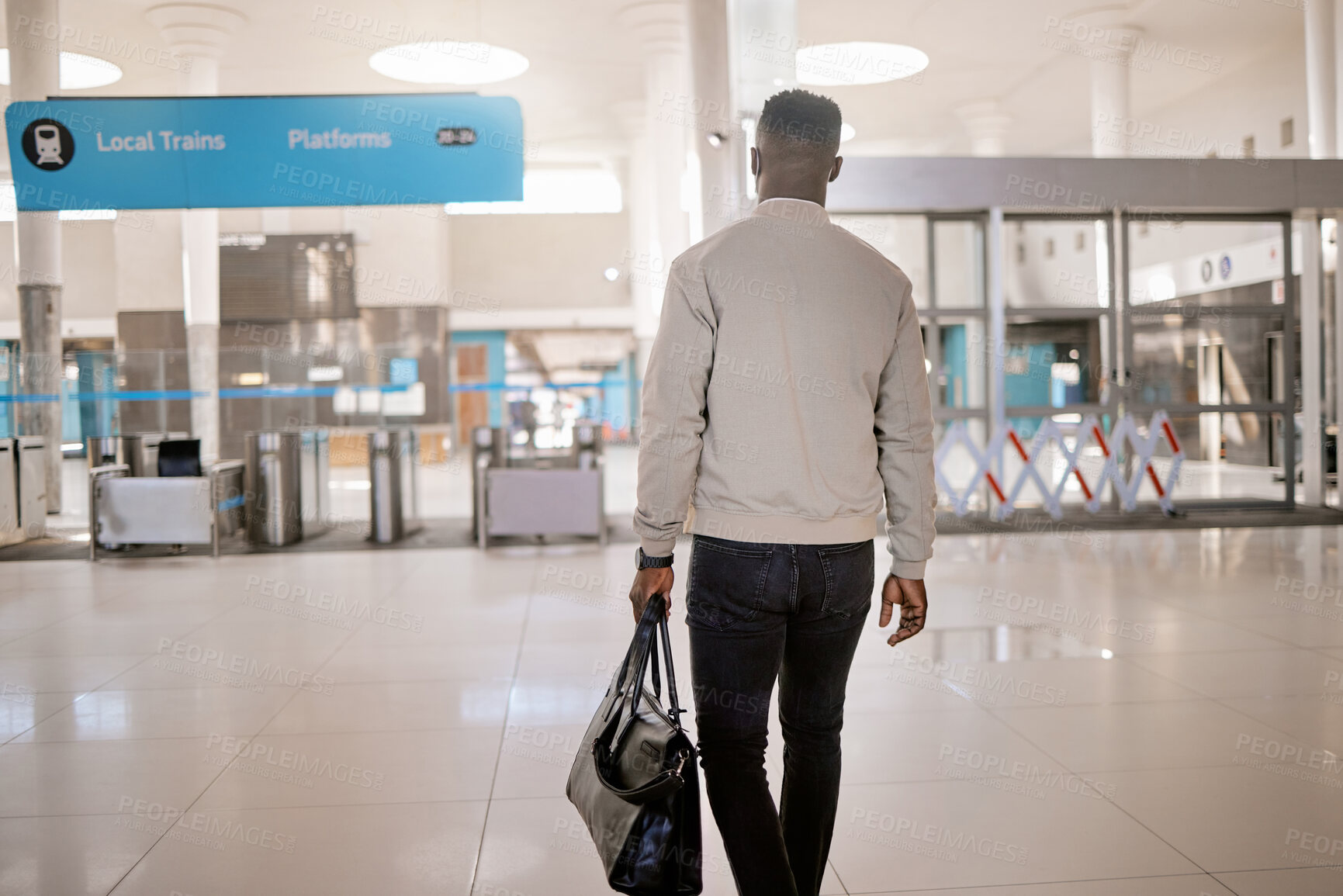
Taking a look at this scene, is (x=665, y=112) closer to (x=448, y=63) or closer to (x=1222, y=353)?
(x=448, y=63)

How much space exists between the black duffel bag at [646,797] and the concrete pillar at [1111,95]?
45.9 feet

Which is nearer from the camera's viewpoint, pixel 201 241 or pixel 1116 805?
pixel 1116 805

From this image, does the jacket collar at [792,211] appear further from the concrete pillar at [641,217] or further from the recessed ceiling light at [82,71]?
the recessed ceiling light at [82,71]

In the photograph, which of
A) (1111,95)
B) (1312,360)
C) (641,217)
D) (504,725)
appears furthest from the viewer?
(641,217)

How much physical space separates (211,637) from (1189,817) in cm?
444

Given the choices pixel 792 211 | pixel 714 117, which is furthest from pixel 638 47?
pixel 792 211

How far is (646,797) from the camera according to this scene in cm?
175

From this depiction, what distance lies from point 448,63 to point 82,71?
17.7 ft

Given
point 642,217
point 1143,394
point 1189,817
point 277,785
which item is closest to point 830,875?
point 1189,817

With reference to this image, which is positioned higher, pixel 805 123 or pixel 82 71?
pixel 82 71

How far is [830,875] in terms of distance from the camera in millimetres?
2514

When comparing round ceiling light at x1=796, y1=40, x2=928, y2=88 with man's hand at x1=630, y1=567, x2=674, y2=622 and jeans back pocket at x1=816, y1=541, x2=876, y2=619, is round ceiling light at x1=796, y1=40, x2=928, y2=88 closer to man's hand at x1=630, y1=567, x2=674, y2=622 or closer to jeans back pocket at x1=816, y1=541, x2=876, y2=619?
jeans back pocket at x1=816, y1=541, x2=876, y2=619

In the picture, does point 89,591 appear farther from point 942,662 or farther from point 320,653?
point 942,662

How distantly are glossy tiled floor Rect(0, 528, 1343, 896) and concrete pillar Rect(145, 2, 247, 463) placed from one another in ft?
19.6
